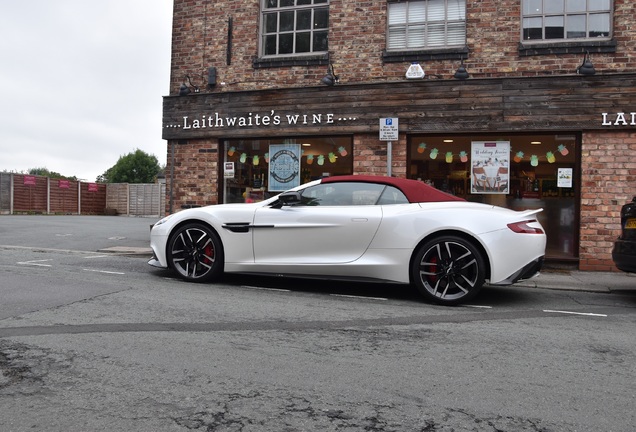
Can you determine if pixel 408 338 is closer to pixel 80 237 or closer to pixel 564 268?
pixel 564 268

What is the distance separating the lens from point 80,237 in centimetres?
1296

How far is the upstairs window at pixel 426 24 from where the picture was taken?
9.83 metres

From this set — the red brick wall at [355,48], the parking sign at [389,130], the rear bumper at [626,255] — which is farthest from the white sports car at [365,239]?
the red brick wall at [355,48]

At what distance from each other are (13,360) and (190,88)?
339 inches

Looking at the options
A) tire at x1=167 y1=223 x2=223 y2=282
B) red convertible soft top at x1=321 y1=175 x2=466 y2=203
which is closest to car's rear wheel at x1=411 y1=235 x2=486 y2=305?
red convertible soft top at x1=321 y1=175 x2=466 y2=203

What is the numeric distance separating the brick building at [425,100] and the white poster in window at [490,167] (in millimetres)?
29

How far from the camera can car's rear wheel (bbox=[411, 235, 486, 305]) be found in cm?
547

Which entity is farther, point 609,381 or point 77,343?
point 77,343

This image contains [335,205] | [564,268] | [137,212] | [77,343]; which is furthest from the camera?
A: [137,212]

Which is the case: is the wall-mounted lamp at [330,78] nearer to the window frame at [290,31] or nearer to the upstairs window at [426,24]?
the window frame at [290,31]

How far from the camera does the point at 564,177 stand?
9.40 m

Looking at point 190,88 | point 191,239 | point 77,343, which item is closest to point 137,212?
point 190,88

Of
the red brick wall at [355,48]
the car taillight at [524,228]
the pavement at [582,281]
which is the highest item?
the red brick wall at [355,48]

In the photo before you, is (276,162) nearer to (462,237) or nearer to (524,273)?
(462,237)
